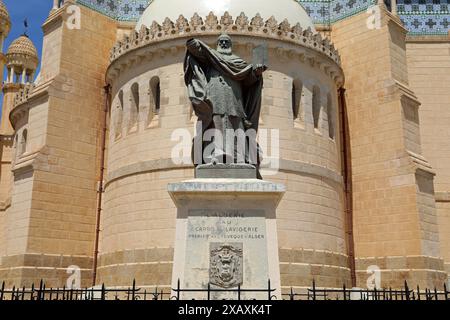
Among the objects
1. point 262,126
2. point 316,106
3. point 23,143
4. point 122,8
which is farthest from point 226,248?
point 23,143

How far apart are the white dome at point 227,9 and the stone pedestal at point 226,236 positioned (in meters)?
13.2

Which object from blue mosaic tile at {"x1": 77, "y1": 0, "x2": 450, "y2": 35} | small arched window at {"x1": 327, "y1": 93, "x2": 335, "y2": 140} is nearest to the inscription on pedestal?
small arched window at {"x1": 327, "y1": 93, "x2": 335, "y2": 140}

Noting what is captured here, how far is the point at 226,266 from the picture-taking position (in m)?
7.18

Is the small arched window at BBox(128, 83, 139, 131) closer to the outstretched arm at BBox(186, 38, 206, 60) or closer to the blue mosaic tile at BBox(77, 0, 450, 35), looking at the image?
the blue mosaic tile at BBox(77, 0, 450, 35)

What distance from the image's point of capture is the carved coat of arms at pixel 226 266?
7.16 meters

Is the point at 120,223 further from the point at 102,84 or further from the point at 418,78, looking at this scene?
the point at 418,78

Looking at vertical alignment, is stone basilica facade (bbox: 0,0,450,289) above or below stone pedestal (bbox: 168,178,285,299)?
above

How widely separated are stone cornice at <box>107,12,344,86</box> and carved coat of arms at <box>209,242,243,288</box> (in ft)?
40.0

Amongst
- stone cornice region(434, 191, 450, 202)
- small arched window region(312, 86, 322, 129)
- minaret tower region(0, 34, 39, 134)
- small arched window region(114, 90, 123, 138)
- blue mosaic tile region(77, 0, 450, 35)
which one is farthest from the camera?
minaret tower region(0, 34, 39, 134)

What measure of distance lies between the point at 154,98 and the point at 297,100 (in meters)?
5.24

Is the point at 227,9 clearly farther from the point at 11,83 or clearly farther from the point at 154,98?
the point at 11,83

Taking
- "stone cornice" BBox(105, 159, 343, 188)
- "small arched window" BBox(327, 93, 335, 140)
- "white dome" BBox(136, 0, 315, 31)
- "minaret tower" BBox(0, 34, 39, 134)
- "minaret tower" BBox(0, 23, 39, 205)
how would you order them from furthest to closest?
1. "minaret tower" BBox(0, 34, 39, 134)
2. "minaret tower" BBox(0, 23, 39, 205)
3. "small arched window" BBox(327, 93, 335, 140)
4. "white dome" BBox(136, 0, 315, 31)
5. "stone cornice" BBox(105, 159, 343, 188)

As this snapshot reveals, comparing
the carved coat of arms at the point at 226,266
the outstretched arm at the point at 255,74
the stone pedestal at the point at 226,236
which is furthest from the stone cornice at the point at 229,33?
the carved coat of arms at the point at 226,266

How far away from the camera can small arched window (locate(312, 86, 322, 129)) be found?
1942cm
